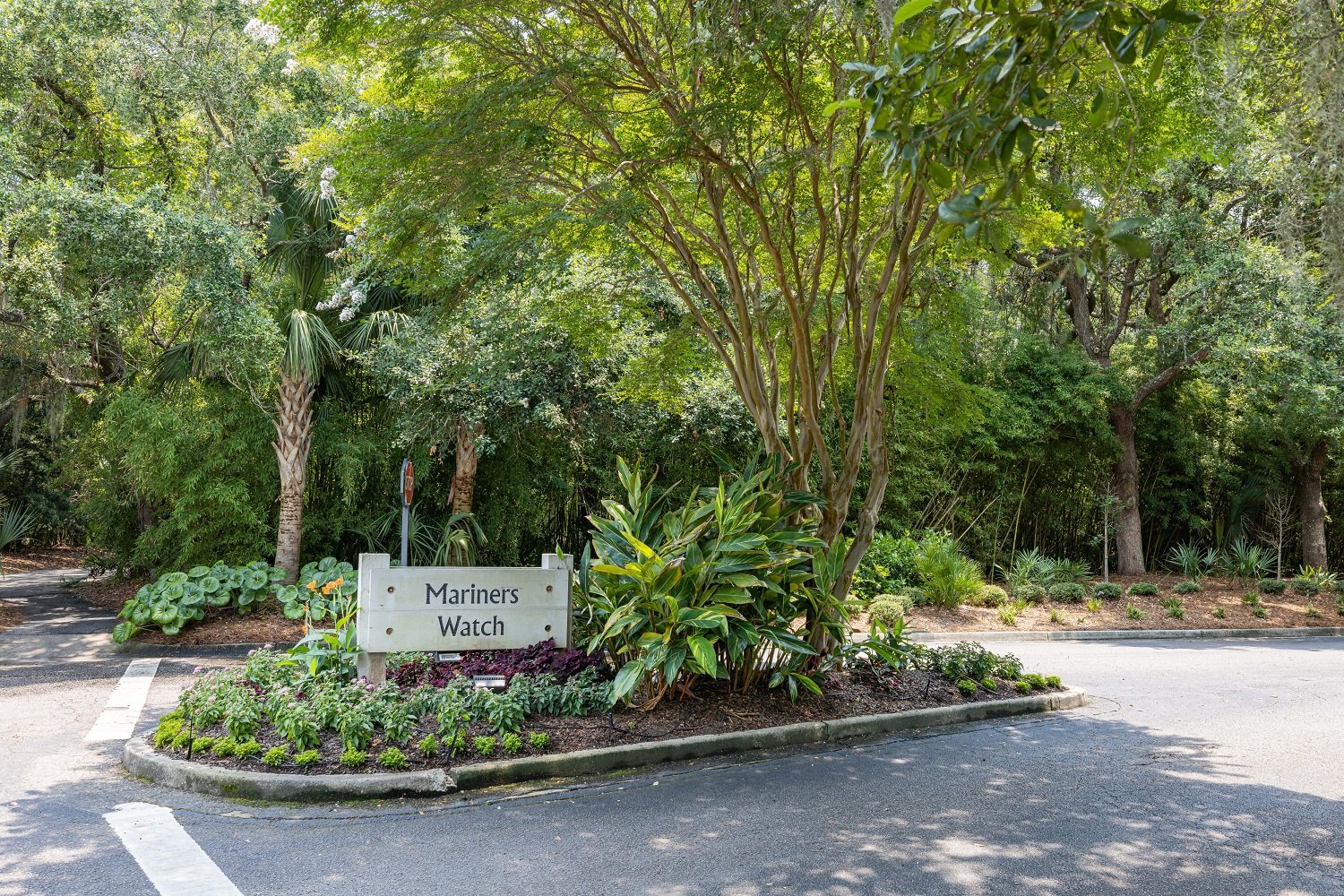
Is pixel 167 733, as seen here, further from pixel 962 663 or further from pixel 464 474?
pixel 464 474

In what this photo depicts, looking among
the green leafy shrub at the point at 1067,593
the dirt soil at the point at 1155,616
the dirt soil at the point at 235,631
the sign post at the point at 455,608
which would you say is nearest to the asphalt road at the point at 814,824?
the sign post at the point at 455,608

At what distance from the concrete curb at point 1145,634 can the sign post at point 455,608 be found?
7589mm

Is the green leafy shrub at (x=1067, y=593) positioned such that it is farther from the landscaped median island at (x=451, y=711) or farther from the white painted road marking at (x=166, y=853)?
the white painted road marking at (x=166, y=853)

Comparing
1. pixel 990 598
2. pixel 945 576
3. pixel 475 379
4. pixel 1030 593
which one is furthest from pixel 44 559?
pixel 1030 593

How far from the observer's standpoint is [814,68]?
7992mm

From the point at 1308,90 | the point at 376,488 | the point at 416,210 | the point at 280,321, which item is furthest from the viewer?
the point at 376,488

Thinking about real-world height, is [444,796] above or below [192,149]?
below

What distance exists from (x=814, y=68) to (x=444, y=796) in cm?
638

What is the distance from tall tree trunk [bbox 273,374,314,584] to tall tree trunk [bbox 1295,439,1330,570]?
20406mm

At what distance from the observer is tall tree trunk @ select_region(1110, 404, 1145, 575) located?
65.0 ft

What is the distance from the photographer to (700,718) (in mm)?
6711

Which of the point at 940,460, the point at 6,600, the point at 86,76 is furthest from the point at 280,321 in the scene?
the point at 940,460

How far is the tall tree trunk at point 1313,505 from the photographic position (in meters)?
20.5

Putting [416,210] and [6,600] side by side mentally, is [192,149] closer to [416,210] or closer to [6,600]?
[6,600]
